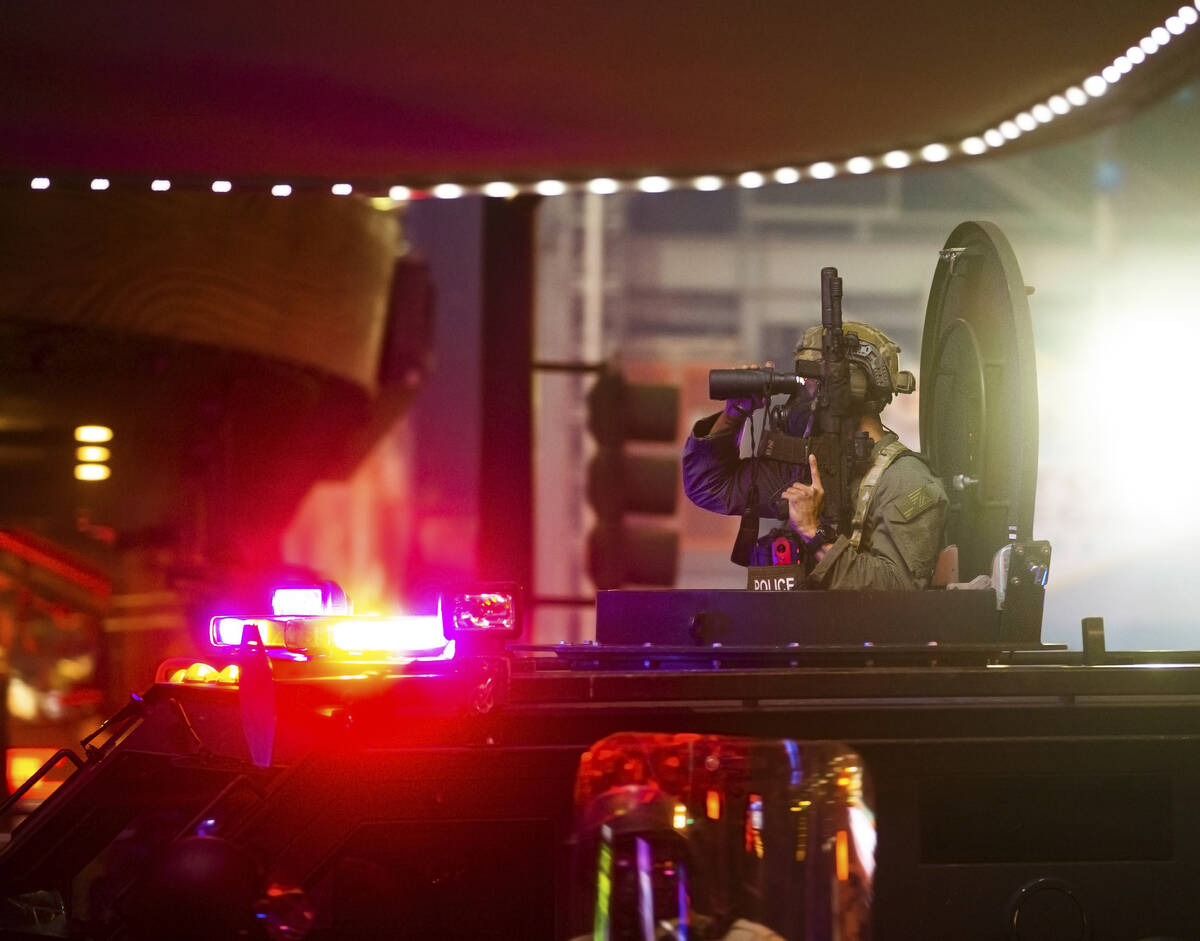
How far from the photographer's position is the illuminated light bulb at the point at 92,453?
9109 millimetres

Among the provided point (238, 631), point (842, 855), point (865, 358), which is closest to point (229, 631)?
point (238, 631)

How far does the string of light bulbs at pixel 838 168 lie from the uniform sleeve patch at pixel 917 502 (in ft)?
7.98

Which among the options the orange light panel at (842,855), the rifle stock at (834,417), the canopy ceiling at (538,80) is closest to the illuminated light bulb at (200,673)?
the orange light panel at (842,855)

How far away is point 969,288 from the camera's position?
3623 mm

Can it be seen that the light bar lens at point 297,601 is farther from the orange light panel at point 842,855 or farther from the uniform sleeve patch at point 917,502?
the uniform sleeve patch at point 917,502

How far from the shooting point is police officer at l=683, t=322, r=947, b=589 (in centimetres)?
315

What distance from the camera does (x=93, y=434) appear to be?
9141 mm

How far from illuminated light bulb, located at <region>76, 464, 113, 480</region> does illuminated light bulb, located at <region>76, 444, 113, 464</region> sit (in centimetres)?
4

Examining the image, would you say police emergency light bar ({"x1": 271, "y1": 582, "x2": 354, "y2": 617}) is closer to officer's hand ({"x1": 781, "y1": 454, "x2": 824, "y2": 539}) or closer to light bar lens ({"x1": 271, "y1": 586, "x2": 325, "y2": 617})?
light bar lens ({"x1": 271, "y1": 586, "x2": 325, "y2": 617})

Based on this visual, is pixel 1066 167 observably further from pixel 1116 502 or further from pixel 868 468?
pixel 868 468

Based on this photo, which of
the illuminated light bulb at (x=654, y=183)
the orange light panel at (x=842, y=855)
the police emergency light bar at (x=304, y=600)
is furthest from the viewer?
the illuminated light bulb at (x=654, y=183)

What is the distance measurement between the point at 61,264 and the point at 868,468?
6015mm

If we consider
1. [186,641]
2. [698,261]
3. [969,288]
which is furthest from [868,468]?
[186,641]

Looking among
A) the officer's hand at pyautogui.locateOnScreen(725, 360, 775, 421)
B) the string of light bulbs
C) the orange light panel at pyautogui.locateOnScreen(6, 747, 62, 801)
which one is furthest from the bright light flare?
the orange light panel at pyautogui.locateOnScreen(6, 747, 62, 801)
